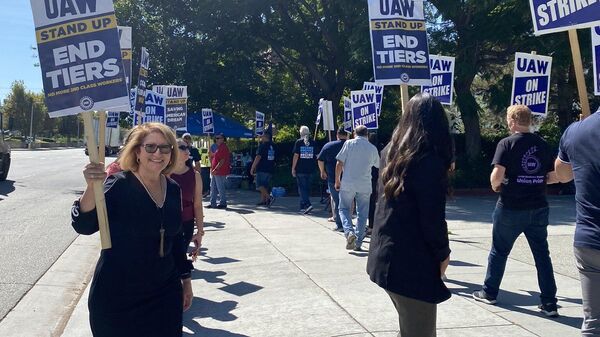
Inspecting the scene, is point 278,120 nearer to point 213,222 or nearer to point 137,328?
point 213,222

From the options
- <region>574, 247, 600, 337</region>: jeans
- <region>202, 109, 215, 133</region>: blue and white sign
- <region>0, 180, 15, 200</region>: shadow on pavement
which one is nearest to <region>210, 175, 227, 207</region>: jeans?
<region>0, 180, 15, 200</region>: shadow on pavement

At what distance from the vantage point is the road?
7.63m

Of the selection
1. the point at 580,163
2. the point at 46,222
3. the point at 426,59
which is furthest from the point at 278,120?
the point at 580,163

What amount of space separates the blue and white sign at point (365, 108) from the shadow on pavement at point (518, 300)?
7066 millimetres

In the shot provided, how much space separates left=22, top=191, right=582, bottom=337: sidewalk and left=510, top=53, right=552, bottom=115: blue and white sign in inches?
83.1

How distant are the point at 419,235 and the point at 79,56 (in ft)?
7.57

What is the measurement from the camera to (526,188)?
227 inches

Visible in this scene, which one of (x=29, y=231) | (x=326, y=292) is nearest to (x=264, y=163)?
(x=29, y=231)

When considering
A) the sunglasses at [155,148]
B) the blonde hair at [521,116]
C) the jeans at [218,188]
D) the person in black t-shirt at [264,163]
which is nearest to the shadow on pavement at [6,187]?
the jeans at [218,188]

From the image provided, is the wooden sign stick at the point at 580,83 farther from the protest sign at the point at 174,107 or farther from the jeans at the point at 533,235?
the protest sign at the point at 174,107

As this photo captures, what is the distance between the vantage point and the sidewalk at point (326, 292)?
217 inches

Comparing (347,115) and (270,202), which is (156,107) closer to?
(270,202)

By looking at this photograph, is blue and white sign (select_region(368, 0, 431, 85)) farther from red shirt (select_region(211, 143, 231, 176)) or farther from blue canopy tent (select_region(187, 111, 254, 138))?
→ blue canopy tent (select_region(187, 111, 254, 138))

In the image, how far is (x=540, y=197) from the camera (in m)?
5.82
